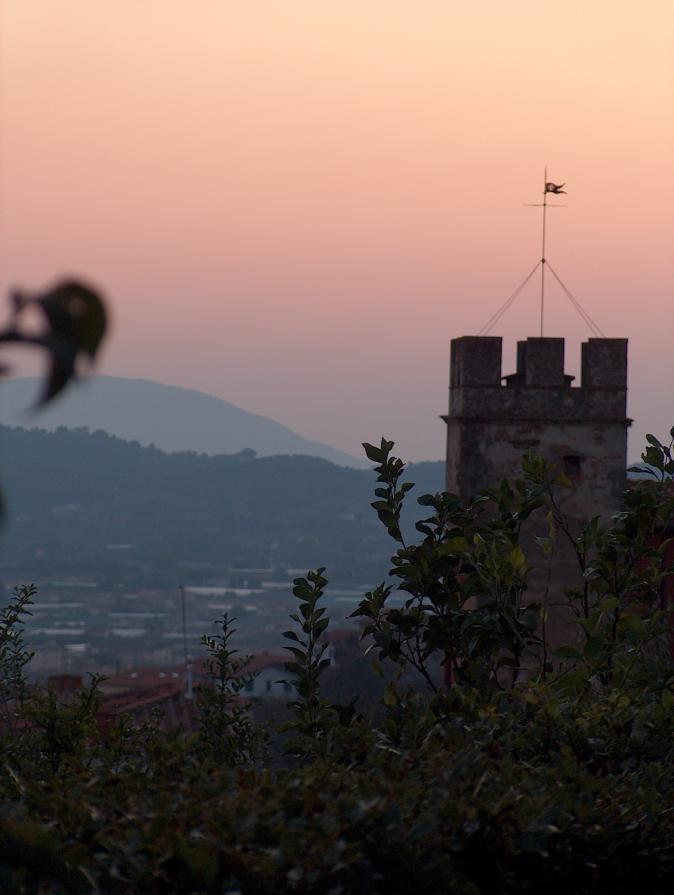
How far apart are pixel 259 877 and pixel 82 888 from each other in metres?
0.38

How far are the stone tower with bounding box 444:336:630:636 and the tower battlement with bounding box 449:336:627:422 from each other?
0.01 m

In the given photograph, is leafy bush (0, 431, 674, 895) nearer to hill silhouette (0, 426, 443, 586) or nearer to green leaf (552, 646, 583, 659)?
green leaf (552, 646, 583, 659)

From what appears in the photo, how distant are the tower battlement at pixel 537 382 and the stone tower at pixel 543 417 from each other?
0.01 m

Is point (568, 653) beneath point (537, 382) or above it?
beneath

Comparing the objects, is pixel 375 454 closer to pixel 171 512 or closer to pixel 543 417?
pixel 543 417

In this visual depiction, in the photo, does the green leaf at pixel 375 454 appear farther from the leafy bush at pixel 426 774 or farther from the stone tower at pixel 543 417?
the stone tower at pixel 543 417

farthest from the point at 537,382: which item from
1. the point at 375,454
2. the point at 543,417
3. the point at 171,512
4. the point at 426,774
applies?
the point at 171,512

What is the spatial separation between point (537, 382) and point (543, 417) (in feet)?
1.53

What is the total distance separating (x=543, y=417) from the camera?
1844cm

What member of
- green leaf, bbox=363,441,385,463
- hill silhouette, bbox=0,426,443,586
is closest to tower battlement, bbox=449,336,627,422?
green leaf, bbox=363,441,385,463

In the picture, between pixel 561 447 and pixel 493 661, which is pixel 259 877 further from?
pixel 561 447

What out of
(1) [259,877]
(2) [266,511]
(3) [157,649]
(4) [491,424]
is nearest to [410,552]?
(1) [259,877]

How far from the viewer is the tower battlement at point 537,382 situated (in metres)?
18.3

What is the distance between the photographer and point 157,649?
373 ft
